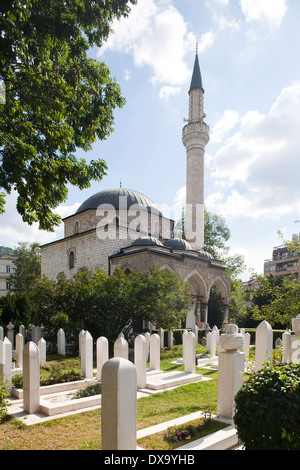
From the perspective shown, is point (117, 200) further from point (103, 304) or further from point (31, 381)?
point (31, 381)

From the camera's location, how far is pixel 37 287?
12.2 metres

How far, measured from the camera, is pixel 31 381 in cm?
516

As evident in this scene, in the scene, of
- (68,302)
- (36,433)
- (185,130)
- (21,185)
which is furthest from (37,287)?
(185,130)

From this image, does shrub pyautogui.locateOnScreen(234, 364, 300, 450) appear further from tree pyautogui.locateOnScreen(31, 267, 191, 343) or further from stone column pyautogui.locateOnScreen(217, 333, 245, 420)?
tree pyautogui.locateOnScreen(31, 267, 191, 343)

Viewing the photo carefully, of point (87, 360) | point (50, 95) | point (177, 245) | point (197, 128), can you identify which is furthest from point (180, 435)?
point (197, 128)

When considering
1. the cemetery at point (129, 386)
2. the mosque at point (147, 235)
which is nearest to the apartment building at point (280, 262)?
the mosque at point (147, 235)

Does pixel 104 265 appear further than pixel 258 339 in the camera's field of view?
Yes

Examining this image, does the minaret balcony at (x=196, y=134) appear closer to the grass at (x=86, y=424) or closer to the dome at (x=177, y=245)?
the dome at (x=177, y=245)

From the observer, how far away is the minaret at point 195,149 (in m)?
23.5

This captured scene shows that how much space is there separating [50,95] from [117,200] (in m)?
18.2

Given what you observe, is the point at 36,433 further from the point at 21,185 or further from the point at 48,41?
the point at 48,41

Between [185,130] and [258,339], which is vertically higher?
[185,130]

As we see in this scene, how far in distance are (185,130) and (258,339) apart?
2062 cm

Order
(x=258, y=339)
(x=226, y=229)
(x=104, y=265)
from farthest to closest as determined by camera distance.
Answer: (x=226, y=229)
(x=104, y=265)
(x=258, y=339)
